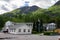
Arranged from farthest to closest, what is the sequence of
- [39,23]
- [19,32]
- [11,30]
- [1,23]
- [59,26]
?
[1,23], [59,26], [39,23], [11,30], [19,32]

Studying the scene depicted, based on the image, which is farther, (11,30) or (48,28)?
(48,28)

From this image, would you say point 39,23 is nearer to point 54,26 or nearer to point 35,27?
point 35,27

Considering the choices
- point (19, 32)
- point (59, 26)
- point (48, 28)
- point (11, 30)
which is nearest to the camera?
point (19, 32)

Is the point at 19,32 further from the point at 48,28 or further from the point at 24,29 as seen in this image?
the point at 48,28

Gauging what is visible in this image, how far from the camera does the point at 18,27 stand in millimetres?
78062

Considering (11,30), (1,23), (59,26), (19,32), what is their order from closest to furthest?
1. (19,32)
2. (11,30)
3. (59,26)
4. (1,23)

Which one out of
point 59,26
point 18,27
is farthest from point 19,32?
point 59,26

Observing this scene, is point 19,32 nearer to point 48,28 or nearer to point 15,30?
point 15,30

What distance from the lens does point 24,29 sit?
78.2 m

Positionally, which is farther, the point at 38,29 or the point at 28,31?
the point at 38,29

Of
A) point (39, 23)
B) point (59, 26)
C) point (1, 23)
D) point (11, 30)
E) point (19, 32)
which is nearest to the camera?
point (19, 32)

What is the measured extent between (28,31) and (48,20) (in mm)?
46341

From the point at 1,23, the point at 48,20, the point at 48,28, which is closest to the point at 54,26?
the point at 48,28

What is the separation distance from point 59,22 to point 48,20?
1146cm
